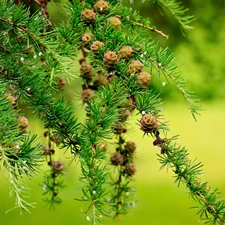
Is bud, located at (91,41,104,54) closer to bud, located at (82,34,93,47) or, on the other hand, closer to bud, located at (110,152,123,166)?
bud, located at (82,34,93,47)

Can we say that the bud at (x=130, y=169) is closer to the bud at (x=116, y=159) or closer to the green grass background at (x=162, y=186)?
the bud at (x=116, y=159)

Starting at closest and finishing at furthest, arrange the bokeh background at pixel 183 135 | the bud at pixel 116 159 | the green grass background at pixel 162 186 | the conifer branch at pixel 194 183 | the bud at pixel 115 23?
the conifer branch at pixel 194 183, the bud at pixel 115 23, the bud at pixel 116 159, the bokeh background at pixel 183 135, the green grass background at pixel 162 186

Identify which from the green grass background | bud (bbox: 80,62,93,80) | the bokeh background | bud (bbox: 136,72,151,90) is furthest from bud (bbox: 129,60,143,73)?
the green grass background

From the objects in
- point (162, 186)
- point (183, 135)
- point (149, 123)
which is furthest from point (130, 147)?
point (183, 135)

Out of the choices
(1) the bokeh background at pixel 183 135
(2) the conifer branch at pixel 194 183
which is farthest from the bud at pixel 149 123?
(1) the bokeh background at pixel 183 135

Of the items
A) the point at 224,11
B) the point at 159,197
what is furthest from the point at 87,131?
the point at 159,197

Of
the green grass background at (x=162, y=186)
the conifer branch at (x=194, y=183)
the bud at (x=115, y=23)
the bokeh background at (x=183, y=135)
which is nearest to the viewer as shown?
the conifer branch at (x=194, y=183)

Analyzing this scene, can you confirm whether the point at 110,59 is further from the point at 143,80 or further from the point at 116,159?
the point at 116,159
